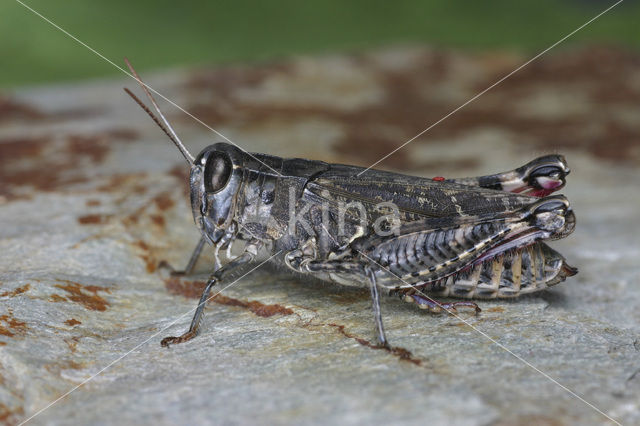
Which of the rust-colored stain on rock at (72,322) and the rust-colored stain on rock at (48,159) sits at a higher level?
the rust-colored stain on rock at (48,159)

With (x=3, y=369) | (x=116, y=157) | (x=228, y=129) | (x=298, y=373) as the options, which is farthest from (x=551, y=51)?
(x=3, y=369)

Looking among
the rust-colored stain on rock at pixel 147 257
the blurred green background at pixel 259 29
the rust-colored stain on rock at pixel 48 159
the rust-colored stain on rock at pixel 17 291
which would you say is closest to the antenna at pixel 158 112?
the rust-colored stain on rock at pixel 147 257

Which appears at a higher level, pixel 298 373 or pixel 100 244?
pixel 100 244

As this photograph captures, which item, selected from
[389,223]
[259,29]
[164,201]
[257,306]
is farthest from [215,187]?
[259,29]

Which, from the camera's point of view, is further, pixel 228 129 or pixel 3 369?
pixel 228 129

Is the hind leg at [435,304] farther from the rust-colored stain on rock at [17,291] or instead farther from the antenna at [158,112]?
the rust-colored stain on rock at [17,291]

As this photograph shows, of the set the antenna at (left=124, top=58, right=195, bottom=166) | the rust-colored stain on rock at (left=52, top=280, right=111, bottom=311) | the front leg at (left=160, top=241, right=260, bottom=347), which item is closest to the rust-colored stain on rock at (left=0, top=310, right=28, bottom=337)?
the rust-colored stain on rock at (left=52, top=280, right=111, bottom=311)

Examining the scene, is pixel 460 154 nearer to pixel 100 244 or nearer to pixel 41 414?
pixel 100 244
